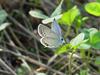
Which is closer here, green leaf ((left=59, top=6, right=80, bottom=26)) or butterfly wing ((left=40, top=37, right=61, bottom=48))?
butterfly wing ((left=40, top=37, right=61, bottom=48))

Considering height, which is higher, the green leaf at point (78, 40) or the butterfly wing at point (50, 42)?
the green leaf at point (78, 40)

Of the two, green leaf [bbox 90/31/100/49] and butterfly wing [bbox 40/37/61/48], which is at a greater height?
green leaf [bbox 90/31/100/49]

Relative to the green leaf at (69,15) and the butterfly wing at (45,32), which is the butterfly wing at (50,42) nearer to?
the butterfly wing at (45,32)

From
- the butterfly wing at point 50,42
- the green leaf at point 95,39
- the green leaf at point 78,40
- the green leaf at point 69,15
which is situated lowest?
the butterfly wing at point 50,42

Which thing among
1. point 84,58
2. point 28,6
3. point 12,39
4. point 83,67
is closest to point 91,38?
point 84,58

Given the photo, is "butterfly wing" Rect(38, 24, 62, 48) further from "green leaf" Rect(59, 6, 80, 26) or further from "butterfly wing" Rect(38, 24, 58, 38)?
"green leaf" Rect(59, 6, 80, 26)

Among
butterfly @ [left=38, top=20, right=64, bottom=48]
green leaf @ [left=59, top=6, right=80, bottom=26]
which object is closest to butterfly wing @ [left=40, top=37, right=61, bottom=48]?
butterfly @ [left=38, top=20, right=64, bottom=48]

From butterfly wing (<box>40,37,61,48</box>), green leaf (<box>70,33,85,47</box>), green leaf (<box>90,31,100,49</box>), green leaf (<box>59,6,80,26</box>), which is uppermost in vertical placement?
green leaf (<box>59,6,80,26</box>)

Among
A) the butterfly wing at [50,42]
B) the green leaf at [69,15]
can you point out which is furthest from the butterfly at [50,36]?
the green leaf at [69,15]
